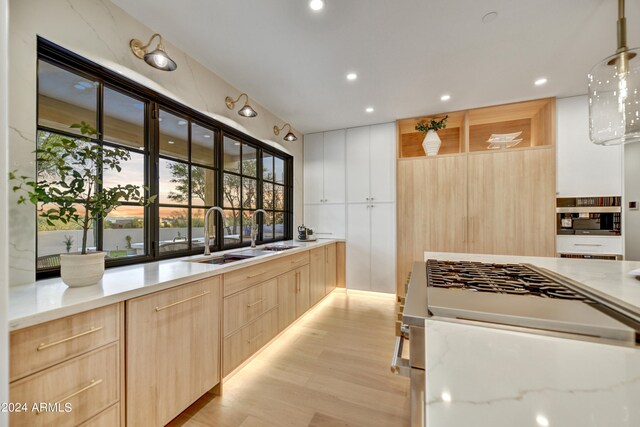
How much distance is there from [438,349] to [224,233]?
2.37 metres

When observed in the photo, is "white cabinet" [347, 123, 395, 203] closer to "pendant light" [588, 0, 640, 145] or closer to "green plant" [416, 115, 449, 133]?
"green plant" [416, 115, 449, 133]

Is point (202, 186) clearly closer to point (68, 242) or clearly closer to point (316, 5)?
point (68, 242)

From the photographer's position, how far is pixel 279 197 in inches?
150

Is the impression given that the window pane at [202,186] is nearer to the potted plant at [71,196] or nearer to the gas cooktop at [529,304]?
the potted plant at [71,196]

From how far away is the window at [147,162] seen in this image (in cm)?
141

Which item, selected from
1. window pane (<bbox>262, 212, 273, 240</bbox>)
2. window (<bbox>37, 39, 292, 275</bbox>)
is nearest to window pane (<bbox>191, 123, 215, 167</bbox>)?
window (<bbox>37, 39, 292, 275</bbox>)

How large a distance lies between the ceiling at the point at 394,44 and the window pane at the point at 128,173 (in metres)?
0.99

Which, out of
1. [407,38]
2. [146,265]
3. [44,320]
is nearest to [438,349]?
[44,320]

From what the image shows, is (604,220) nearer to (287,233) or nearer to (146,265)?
(287,233)

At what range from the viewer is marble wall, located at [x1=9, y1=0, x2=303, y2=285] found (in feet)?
3.91

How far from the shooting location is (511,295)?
82 centimetres

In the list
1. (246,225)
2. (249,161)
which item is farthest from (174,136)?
(246,225)

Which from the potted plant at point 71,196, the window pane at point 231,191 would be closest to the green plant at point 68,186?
the potted plant at point 71,196

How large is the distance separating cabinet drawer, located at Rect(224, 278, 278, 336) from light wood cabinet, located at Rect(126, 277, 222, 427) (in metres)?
0.11
